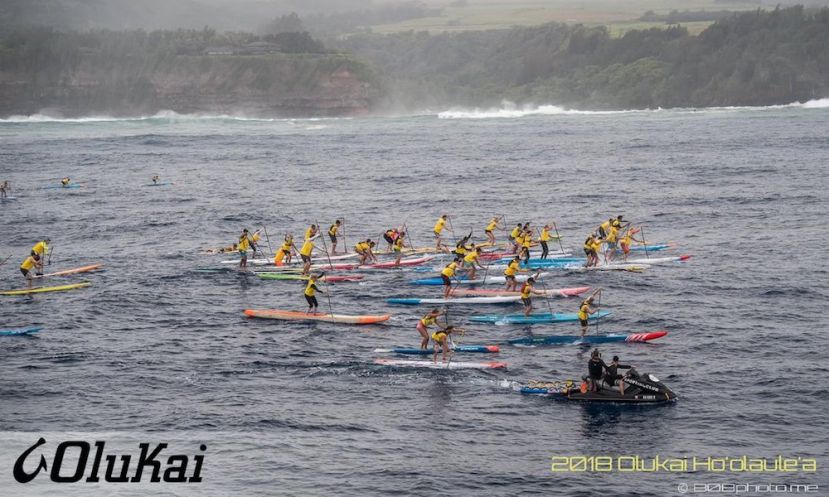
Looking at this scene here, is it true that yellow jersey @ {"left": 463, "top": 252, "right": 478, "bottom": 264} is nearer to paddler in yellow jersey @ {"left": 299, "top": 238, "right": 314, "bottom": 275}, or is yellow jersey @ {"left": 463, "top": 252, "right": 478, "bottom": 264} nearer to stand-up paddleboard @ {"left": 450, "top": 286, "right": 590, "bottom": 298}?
stand-up paddleboard @ {"left": 450, "top": 286, "right": 590, "bottom": 298}

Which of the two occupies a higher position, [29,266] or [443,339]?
[29,266]

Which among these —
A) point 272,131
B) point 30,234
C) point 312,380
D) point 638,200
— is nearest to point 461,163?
point 638,200

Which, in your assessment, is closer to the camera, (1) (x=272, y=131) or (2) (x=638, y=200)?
(2) (x=638, y=200)

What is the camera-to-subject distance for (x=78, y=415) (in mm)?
36250

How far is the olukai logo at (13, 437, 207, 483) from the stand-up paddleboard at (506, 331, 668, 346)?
52.0 ft

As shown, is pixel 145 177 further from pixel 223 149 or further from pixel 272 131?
pixel 272 131

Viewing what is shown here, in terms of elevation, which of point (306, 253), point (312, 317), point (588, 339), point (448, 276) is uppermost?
point (306, 253)

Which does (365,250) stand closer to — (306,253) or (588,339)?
(306,253)

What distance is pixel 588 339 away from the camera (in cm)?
4350

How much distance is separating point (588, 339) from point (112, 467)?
66.8ft

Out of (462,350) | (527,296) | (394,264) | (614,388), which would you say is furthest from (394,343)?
(394,264)

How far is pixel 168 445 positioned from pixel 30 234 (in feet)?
147

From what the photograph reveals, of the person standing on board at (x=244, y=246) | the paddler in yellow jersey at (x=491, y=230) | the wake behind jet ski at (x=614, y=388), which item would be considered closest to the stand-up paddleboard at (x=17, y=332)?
the person standing on board at (x=244, y=246)

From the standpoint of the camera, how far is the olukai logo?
103ft
